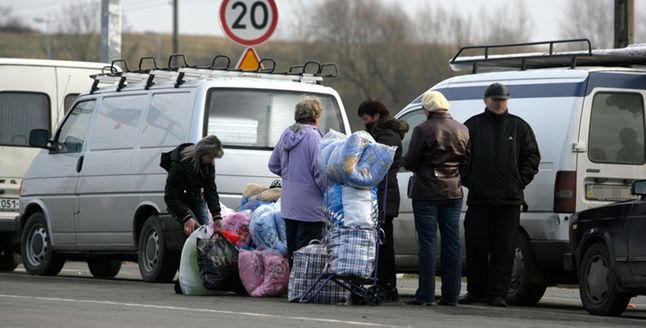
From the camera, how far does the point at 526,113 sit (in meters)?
15.2

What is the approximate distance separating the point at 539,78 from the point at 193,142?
3.51m

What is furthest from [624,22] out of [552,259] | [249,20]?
[552,259]

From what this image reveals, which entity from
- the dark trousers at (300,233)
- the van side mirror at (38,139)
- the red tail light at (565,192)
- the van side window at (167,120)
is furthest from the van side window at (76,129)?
the red tail light at (565,192)

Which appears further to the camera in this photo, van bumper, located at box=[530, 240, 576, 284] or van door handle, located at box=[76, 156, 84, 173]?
van door handle, located at box=[76, 156, 84, 173]

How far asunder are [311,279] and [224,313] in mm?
1856

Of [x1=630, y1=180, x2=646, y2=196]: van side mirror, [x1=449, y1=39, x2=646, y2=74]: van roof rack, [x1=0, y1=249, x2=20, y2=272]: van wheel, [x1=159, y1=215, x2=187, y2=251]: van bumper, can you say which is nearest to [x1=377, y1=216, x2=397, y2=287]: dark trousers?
[x1=449, y1=39, x2=646, y2=74]: van roof rack

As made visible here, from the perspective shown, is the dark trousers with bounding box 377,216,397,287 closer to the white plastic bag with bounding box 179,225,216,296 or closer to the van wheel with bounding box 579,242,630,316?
the white plastic bag with bounding box 179,225,216,296

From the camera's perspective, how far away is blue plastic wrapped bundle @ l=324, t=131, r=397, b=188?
1381 cm

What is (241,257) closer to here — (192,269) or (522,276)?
(192,269)

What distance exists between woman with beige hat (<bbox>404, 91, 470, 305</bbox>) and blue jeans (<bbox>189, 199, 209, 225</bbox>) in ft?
8.45

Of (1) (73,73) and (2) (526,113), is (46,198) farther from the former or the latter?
(2) (526,113)

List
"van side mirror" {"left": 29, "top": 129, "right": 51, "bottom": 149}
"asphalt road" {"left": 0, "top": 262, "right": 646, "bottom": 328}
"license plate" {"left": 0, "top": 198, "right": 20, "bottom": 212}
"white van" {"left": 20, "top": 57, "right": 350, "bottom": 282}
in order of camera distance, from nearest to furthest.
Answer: "asphalt road" {"left": 0, "top": 262, "right": 646, "bottom": 328} → "white van" {"left": 20, "top": 57, "right": 350, "bottom": 282} → "van side mirror" {"left": 29, "top": 129, "right": 51, "bottom": 149} → "license plate" {"left": 0, "top": 198, "right": 20, "bottom": 212}

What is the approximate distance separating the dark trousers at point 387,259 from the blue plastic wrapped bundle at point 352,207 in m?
0.60

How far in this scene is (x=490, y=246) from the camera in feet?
47.7
